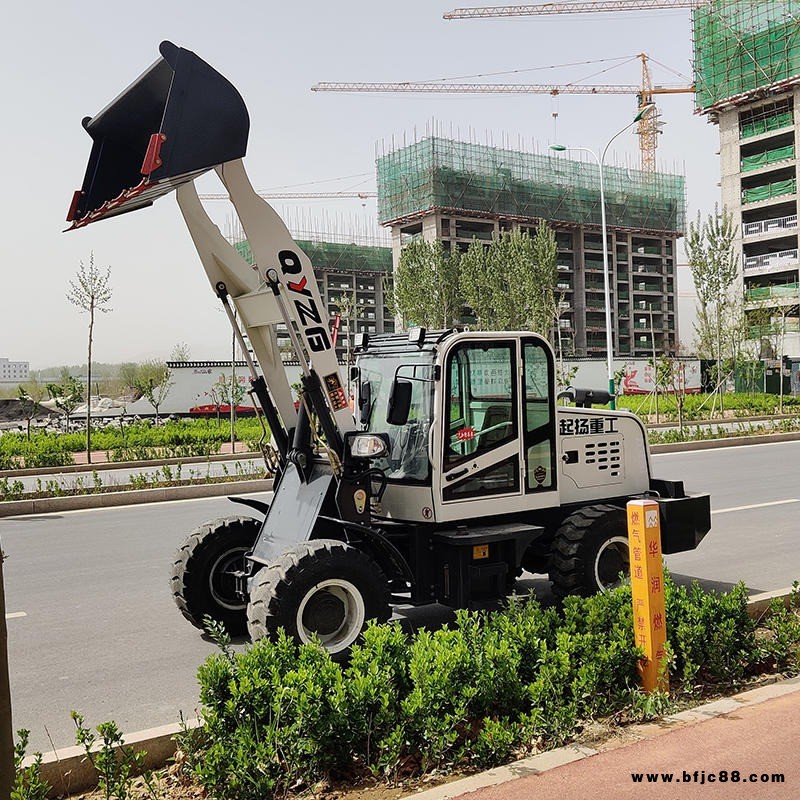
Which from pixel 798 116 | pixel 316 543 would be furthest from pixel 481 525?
pixel 798 116

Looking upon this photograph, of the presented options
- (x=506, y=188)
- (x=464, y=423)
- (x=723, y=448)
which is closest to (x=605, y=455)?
(x=464, y=423)

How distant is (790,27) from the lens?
71.1 meters

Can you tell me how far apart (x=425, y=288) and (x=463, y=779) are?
75.0 meters

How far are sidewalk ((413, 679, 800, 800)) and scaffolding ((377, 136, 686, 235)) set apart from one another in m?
96.3

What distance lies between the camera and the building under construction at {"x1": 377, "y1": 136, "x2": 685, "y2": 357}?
99.9 meters

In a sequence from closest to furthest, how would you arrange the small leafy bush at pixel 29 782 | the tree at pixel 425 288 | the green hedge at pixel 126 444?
the small leafy bush at pixel 29 782 → the green hedge at pixel 126 444 → the tree at pixel 425 288

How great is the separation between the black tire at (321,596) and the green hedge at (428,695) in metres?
0.44

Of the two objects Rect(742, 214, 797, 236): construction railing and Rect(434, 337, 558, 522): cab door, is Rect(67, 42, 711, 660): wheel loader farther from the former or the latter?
Rect(742, 214, 797, 236): construction railing

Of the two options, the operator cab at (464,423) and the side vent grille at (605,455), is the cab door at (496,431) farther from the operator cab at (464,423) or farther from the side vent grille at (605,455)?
the side vent grille at (605,455)

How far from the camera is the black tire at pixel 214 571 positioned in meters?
6.84

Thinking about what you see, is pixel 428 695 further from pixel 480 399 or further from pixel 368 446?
pixel 480 399

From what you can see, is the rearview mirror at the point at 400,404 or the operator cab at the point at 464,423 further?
the operator cab at the point at 464,423

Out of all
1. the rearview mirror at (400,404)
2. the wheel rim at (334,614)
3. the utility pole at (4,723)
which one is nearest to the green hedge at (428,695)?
the wheel rim at (334,614)

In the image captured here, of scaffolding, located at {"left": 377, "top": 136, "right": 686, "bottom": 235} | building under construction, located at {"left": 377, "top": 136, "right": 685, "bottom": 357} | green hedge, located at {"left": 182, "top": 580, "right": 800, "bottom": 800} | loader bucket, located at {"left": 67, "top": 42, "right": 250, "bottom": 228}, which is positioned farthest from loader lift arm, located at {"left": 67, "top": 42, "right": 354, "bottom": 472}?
scaffolding, located at {"left": 377, "top": 136, "right": 686, "bottom": 235}
